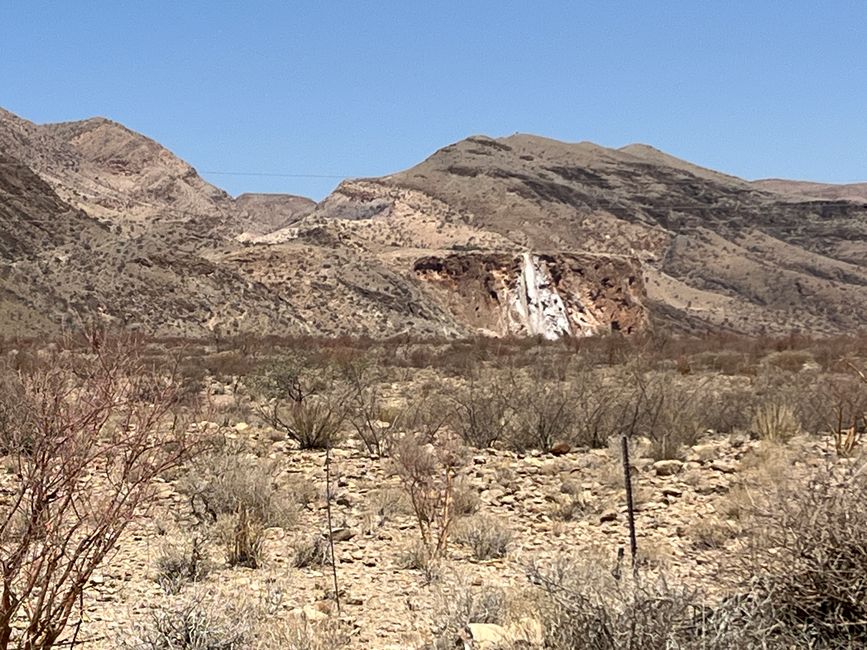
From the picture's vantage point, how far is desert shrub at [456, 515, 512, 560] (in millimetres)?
6082

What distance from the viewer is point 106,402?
3326mm

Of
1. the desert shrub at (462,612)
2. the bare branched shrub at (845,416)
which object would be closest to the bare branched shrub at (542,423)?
the bare branched shrub at (845,416)

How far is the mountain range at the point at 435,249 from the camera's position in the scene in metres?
42.5

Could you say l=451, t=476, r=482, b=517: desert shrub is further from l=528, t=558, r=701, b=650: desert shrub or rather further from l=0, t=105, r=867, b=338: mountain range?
l=0, t=105, r=867, b=338: mountain range

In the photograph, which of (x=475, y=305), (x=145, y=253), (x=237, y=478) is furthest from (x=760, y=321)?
(x=237, y=478)

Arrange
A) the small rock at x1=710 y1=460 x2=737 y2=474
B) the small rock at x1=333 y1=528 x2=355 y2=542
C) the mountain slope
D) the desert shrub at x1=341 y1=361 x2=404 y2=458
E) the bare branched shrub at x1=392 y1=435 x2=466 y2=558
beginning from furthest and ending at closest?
the mountain slope < the desert shrub at x1=341 y1=361 x2=404 y2=458 < the small rock at x1=710 y1=460 x2=737 y2=474 < the small rock at x1=333 y1=528 x2=355 y2=542 < the bare branched shrub at x1=392 y1=435 x2=466 y2=558

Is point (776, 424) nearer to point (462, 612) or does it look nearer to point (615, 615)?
point (462, 612)

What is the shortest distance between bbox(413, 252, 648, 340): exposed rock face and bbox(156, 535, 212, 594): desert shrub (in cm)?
4614

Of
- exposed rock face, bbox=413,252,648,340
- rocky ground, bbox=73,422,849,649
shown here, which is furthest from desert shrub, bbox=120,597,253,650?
exposed rock face, bbox=413,252,648,340

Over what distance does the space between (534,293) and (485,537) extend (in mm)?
49466

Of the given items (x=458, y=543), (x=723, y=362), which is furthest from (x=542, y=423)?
(x=723, y=362)

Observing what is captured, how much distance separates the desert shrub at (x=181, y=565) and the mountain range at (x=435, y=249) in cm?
460

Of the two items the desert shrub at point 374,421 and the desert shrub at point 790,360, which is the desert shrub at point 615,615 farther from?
the desert shrub at point 790,360

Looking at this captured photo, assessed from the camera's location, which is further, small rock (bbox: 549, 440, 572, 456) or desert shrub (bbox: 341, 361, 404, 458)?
desert shrub (bbox: 341, 361, 404, 458)
